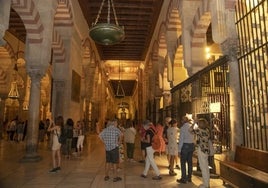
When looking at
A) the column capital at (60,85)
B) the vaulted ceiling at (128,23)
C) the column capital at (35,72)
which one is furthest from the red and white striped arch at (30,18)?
the vaulted ceiling at (128,23)

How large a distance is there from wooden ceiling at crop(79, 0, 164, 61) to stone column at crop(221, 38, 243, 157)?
5.57 meters

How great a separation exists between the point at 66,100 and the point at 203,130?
5.22 m

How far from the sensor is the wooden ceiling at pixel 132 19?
979 centimetres

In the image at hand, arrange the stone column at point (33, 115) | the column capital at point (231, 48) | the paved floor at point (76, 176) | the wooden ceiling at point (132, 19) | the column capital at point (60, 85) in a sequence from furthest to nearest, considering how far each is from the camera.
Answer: the wooden ceiling at point (132, 19) → the column capital at point (60, 85) → the stone column at point (33, 115) → the column capital at point (231, 48) → the paved floor at point (76, 176)

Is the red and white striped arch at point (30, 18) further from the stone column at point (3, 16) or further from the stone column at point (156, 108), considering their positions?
the stone column at point (156, 108)

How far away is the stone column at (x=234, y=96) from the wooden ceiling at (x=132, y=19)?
5.57 meters

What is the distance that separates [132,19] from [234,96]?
771cm

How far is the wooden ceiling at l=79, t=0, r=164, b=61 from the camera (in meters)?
9.79

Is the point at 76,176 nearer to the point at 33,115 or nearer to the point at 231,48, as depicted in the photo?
the point at 33,115

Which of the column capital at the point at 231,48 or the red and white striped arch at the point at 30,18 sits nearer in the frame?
the column capital at the point at 231,48

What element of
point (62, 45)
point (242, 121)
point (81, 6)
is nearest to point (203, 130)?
point (242, 121)

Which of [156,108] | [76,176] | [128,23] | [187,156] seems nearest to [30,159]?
[76,176]

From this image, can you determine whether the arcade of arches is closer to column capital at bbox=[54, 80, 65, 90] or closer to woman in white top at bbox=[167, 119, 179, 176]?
column capital at bbox=[54, 80, 65, 90]

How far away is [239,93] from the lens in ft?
14.3
